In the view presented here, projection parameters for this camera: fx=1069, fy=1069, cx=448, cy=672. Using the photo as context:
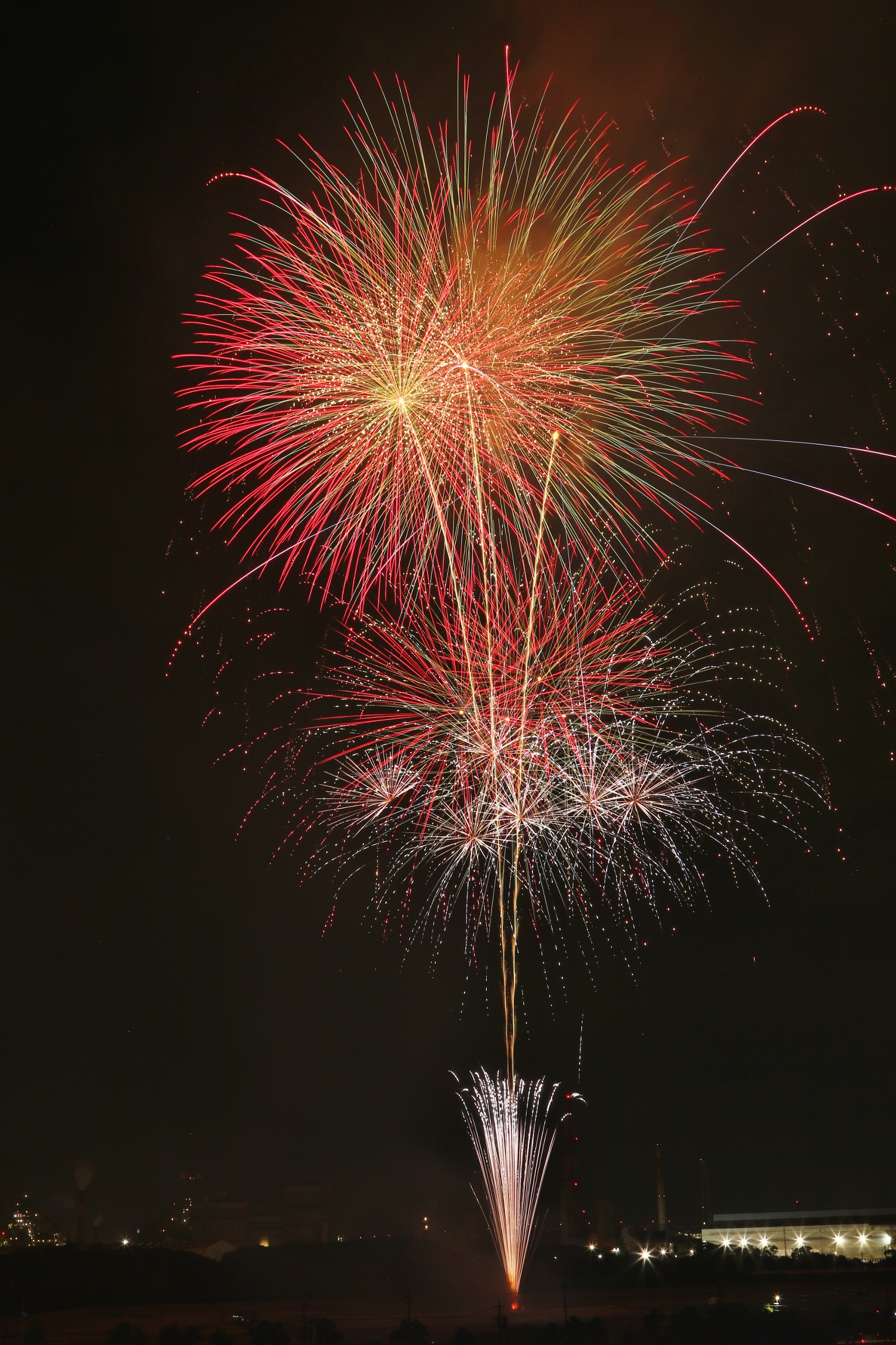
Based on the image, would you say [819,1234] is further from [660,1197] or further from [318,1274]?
[318,1274]

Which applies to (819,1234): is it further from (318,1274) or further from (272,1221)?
(318,1274)

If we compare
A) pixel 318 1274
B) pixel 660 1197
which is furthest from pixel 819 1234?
pixel 318 1274

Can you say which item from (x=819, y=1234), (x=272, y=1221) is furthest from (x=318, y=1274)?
(x=819, y=1234)

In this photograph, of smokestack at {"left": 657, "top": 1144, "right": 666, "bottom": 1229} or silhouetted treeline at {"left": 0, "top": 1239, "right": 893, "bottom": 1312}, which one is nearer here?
silhouetted treeline at {"left": 0, "top": 1239, "right": 893, "bottom": 1312}

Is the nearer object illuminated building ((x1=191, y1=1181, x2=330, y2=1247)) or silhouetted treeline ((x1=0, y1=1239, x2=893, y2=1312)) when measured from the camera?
silhouetted treeline ((x1=0, y1=1239, x2=893, y2=1312))

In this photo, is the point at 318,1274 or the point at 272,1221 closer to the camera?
the point at 318,1274

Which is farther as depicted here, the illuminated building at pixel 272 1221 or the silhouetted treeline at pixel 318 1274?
the illuminated building at pixel 272 1221

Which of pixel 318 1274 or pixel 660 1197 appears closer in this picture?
pixel 318 1274

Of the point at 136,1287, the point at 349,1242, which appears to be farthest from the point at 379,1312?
the point at 349,1242

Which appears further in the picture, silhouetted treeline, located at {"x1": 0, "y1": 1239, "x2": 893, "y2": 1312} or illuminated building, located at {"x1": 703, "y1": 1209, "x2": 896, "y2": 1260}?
illuminated building, located at {"x1": 703, "y1": 1209, "x2": 896, "y2": 1260}
